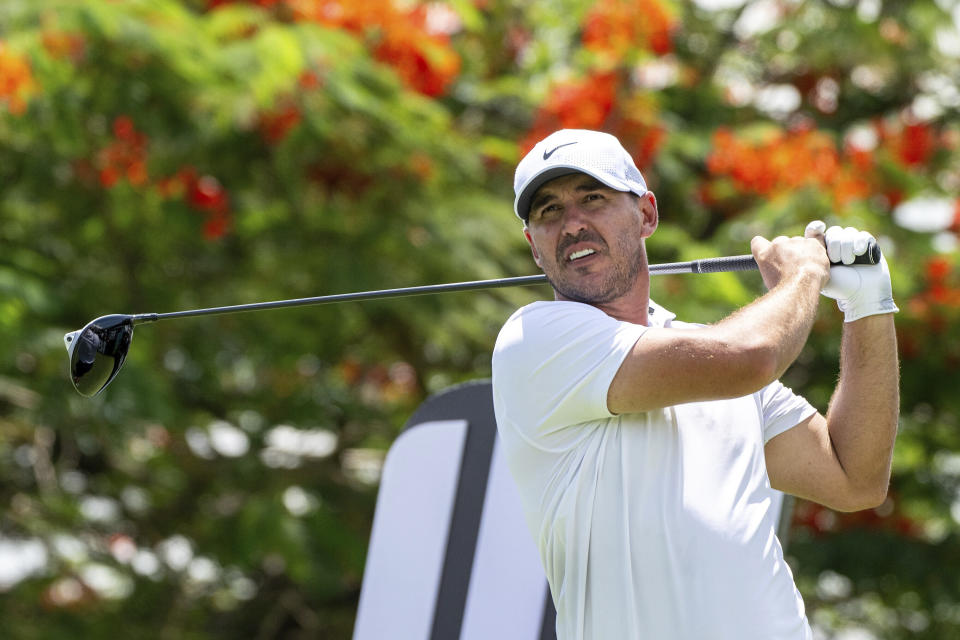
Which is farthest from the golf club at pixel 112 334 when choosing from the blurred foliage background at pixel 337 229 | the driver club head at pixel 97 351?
the blurred foliage background at pixel 337 229

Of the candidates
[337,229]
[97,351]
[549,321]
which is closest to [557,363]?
[549,321]

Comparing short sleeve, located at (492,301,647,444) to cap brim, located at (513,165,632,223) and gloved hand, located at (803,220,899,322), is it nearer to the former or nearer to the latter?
cap brim, located at (513,165,632,223)

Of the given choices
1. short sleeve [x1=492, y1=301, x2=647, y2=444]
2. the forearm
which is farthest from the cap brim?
the forearm

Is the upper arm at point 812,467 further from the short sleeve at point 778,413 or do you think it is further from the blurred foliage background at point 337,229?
the blurred foliage background at point 337,229

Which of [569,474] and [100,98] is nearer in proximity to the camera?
[569,474]

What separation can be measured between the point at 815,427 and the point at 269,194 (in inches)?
158


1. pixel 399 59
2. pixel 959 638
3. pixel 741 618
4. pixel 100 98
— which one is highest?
pixel 399 59

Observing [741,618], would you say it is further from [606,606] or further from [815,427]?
[815,427]

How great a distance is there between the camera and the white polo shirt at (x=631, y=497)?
86.1 inches

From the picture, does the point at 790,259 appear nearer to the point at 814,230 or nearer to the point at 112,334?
the point at 814,230

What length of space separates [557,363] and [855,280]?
544mm

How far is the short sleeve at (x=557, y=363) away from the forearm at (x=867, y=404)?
0.44m

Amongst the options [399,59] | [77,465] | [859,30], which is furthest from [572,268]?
[77,465]

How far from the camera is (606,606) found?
2225 mm
